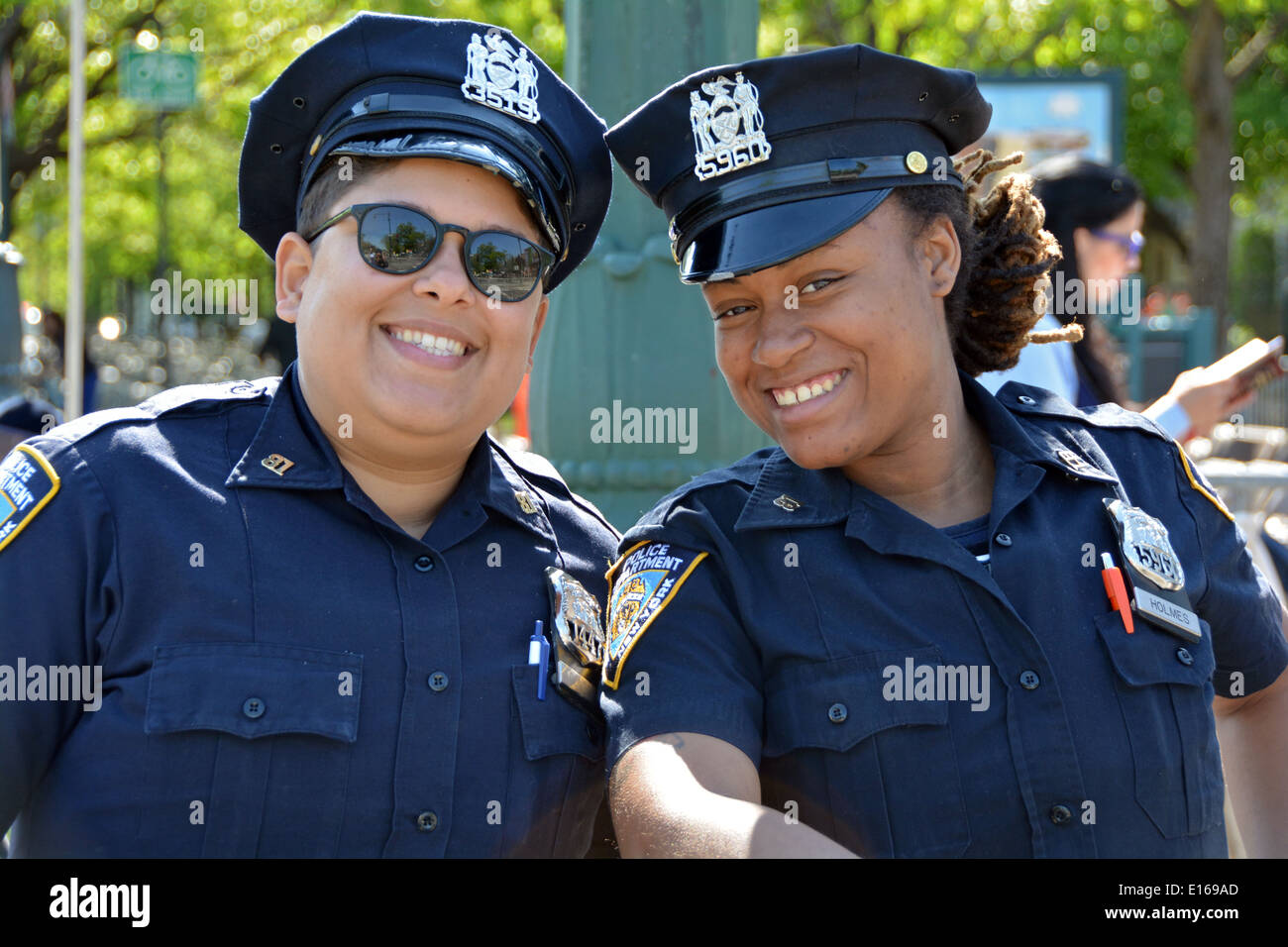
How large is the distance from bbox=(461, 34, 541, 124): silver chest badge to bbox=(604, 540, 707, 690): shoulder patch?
0.80 m

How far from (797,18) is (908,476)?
57.0 ft

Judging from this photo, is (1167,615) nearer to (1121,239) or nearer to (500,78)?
(500,78)

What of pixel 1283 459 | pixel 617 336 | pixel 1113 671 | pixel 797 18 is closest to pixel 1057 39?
pixel 797 18

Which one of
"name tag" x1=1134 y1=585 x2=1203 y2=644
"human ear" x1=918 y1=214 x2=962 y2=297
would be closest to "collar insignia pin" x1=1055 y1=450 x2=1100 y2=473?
"name tag" x1=1134 y1=585 x2=1203 y2=644

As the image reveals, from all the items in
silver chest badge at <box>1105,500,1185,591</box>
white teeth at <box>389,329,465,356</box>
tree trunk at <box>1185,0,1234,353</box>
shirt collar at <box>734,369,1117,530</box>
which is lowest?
silver chest badge at <box>1105,500,1185,591</box>

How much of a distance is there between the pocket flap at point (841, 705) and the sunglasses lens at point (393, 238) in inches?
35.4

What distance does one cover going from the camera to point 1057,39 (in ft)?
63.7

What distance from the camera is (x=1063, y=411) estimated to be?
245cm

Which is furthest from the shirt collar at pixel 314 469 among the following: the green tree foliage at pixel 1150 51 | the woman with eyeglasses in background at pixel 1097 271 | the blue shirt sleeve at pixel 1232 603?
the green tree foliage at pixel 1150 51

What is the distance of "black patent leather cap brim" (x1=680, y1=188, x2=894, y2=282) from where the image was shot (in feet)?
6.84

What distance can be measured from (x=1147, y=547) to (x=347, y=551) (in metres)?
1.32

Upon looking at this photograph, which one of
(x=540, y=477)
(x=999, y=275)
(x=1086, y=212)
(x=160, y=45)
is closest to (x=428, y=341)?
(x=540, y=477)

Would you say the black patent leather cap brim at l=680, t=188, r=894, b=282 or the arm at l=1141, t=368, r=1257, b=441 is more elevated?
the arm at l=1141, t=368, r=1257, b=441

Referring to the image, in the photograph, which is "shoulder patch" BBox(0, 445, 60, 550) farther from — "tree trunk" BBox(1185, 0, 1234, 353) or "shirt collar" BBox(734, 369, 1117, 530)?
"tree trunk" BBox(1185, 0, 1234, 353)
